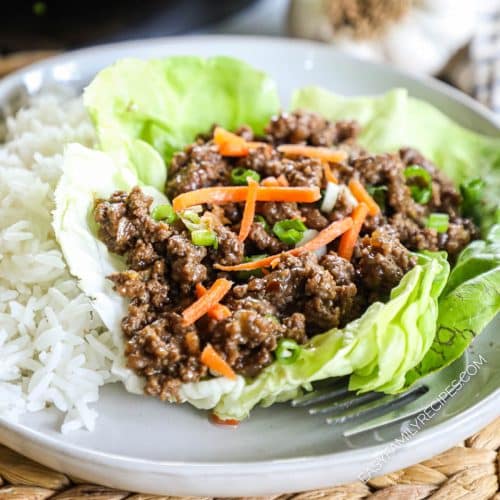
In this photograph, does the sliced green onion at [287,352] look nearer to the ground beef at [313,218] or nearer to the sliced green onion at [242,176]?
the ground beef at [313,218]

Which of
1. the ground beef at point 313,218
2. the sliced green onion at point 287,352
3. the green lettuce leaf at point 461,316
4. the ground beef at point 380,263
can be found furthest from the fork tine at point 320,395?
the ground beef at point 313,218

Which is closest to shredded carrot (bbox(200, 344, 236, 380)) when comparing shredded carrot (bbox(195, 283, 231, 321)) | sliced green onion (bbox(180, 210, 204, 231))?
shredded carrot (bbox(195, 283, 231, 321))

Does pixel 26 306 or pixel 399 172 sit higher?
pixel 399 172

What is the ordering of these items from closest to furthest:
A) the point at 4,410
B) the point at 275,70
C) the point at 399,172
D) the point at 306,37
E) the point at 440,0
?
1. the point at 4,410
2. the point at 399,172
3. the point at 275,70
4. the point at 440,0
5. the point at 306,37

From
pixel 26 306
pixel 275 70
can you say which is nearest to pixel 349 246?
pixel 26 306

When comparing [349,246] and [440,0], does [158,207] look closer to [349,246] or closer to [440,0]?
[349,246]

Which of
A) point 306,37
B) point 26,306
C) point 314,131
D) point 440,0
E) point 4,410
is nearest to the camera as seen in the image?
point 4,410
